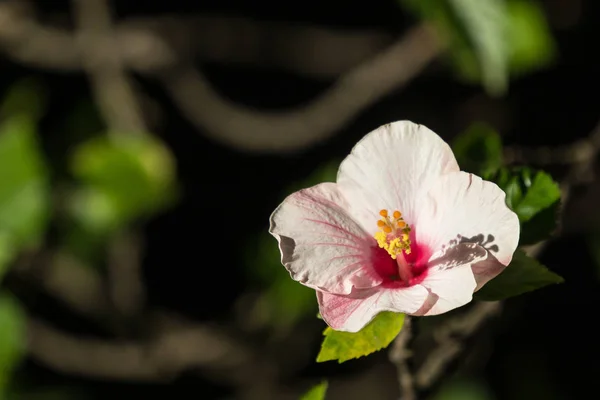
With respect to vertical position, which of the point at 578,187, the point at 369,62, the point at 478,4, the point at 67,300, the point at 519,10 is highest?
the point at 369,62

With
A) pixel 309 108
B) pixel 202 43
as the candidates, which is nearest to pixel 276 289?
pixel 309 108

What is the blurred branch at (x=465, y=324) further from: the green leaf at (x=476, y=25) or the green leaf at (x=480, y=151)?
the green leaf at (x=476, y=25)

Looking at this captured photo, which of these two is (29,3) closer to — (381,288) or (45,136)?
(45,136)

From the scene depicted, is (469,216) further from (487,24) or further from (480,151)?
(487,24)

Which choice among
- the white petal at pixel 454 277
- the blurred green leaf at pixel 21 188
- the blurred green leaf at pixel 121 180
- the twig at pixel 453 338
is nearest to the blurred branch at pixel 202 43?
the blurred green leaf at pixel 121 180

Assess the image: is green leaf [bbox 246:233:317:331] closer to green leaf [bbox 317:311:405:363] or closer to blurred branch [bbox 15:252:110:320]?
blurred branch [bbox 15:252:110:320]

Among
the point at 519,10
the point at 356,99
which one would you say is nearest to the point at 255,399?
the point at 356,99
